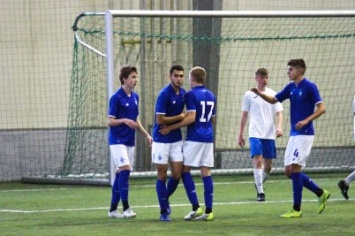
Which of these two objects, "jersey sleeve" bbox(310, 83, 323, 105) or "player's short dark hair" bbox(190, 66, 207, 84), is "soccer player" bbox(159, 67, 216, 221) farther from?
"jersey sleeve" bbox(310, 83, 323, 105)

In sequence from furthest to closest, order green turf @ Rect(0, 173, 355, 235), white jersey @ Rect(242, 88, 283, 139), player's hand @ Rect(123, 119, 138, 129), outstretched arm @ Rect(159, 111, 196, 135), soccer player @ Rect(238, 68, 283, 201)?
white jersey @ Rect(242, 88, 283, 139), soccer player @ Rect(238, 68, 283, 201), player's hand @ Rect(123, 119, 138, 129), outstretched arm @ Rect(159, 111, 196, 135), green turf @ Rect(0, 173, 355, 235)

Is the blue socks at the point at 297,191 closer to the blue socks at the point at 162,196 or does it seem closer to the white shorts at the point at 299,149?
the white shorts at the point at 299,149

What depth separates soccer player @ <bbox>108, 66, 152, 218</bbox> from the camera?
13.8 meters

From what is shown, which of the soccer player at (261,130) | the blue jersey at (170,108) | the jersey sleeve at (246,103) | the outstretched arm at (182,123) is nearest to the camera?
the outstretched arm at (182,123)

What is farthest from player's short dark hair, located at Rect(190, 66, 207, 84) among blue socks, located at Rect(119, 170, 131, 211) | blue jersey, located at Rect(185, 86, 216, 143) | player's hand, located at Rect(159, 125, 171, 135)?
blue socks, located at Rect(119, 170, 131, 211)

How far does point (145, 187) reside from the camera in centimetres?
1920

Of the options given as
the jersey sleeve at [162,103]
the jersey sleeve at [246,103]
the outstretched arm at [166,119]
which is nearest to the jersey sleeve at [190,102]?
the outstretched arm at [166,119]

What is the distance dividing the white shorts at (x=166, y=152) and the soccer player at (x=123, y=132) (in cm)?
50

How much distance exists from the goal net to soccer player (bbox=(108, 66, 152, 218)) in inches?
168

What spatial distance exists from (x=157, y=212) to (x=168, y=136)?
5.36 feet

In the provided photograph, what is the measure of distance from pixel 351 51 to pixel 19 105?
705 cm

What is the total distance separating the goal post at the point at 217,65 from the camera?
65.9 ft

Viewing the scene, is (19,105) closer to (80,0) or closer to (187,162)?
(80,0)

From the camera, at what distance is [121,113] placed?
1390 cm
